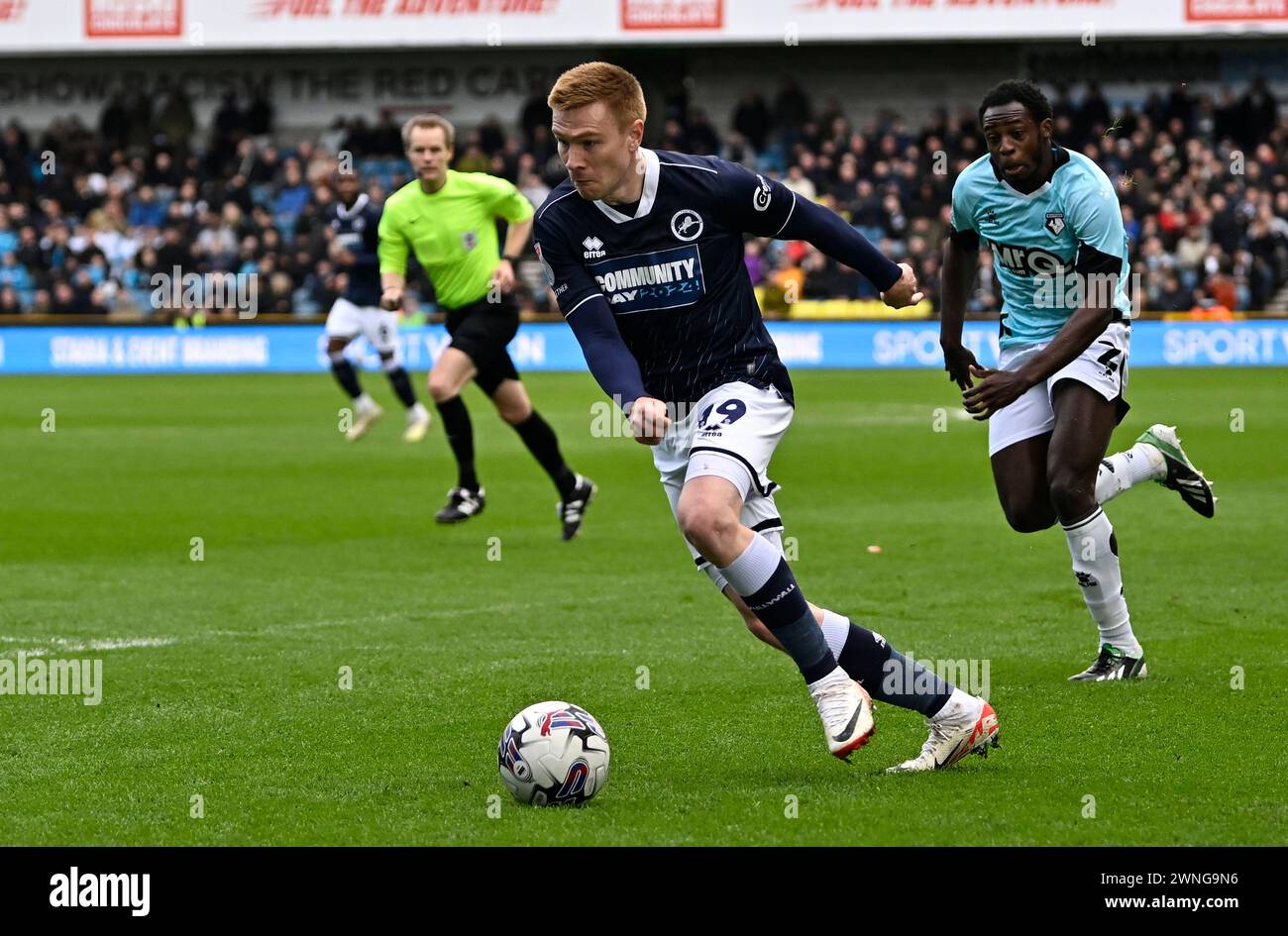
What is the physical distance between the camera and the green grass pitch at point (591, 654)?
4867 millimetres

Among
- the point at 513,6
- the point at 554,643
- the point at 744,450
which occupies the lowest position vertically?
the point at 554,643

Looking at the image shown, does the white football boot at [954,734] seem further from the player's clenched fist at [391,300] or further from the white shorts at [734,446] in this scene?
the player's clenched fist at [391,300]

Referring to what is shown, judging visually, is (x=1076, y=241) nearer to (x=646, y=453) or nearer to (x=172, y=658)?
(x=172, y=658)

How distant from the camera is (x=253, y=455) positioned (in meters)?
16.7

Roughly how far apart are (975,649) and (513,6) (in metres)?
30.3

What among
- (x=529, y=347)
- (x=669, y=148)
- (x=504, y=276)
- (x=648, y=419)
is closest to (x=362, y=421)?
(x=504, y=276)

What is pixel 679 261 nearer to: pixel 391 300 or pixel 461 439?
pixel 391 300

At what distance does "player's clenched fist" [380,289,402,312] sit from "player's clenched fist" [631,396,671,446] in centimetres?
658

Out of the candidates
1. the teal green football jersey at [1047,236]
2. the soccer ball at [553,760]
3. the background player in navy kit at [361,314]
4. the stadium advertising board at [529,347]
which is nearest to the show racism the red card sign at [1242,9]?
the stadium advertising board at [529,347]

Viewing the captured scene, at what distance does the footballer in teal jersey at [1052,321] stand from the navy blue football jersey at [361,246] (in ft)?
36.3

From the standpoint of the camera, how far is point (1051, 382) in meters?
7.17

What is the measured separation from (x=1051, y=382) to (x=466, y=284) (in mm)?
5892

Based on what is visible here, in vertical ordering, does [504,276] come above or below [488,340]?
above
